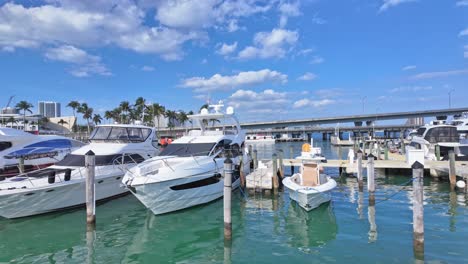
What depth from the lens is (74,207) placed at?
607 inches

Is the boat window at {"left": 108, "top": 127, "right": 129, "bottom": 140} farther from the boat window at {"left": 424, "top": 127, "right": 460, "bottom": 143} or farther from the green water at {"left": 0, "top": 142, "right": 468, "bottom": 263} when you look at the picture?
the boat window at {"left": 424, "top": 127, "right": 460, "bottom": 143}

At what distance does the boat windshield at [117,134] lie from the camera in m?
19.9

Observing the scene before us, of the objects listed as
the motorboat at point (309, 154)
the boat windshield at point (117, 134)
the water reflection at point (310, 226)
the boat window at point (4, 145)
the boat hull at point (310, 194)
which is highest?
the boat windshield at point (117, 134)

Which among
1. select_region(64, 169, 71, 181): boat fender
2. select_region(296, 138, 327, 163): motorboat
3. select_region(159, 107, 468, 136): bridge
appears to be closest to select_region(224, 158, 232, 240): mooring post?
select_region(64, 169, 71, 181): boat fender

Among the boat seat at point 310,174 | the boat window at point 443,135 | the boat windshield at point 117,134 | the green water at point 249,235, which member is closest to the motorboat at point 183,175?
the green water at point 249,235

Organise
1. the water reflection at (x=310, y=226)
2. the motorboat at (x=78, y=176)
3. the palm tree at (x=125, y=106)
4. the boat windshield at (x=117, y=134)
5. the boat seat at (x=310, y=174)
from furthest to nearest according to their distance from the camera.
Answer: the palm tree at (x=125, y=106) < the boat windshield at (x=117, y=134) < the boat seat at (x=310, y=174) < the motorboat at (x=78, y=176) < the water reflection at (x=310, y=226)

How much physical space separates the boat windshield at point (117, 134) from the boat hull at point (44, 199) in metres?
4.09

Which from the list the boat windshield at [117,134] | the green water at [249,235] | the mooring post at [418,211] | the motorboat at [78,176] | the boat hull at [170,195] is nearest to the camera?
the mooring post at [418,211]

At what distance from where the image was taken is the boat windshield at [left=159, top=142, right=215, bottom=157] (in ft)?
56.5

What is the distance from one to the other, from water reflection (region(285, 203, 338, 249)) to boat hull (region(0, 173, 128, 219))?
953 centimetres

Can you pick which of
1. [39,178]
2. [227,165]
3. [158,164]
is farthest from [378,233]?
[39,178]

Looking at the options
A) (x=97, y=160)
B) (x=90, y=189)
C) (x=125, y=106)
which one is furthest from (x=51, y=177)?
(x=125, y=106)

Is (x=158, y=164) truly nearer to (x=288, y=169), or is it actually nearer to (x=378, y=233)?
(x=378, y=233)

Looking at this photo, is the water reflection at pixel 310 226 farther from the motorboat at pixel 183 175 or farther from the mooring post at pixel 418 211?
the motorboat at pixel 183 175
